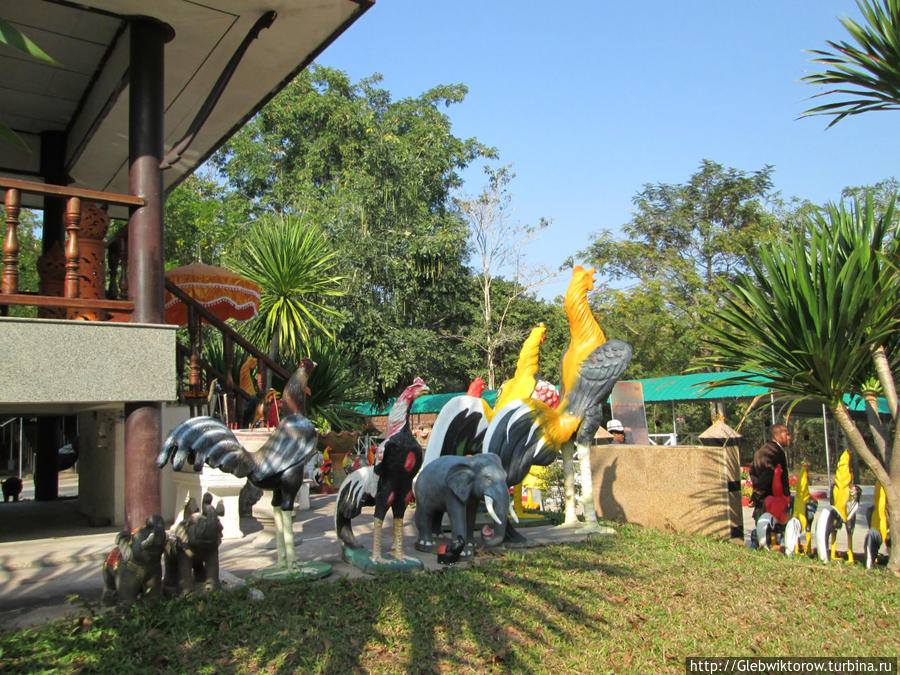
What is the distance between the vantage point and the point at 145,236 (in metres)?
5.69

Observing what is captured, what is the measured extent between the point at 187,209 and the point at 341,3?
17527 millimetres

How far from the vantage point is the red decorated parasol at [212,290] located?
1081 cm

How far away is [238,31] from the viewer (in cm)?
649

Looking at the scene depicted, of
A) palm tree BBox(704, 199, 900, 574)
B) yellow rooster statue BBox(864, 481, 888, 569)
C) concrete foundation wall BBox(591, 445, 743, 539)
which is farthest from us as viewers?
concrete foundation wall BBox(591, 445, 743, 539)

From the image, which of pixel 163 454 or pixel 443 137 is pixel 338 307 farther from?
pixel 163 454

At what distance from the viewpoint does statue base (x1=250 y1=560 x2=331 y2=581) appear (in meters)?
5.39

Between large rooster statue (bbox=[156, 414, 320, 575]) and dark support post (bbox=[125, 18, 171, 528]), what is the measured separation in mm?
478

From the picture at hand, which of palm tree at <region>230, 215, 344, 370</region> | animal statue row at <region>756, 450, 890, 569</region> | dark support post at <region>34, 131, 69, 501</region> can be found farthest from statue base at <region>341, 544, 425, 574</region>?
palm tree at <region>230, 215, 344, 370</region>

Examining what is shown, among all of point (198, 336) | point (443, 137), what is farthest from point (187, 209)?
point (198, 336)

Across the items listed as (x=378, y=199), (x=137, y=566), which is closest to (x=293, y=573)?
(x=137, y=566)

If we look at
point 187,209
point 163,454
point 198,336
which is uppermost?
point 187,209

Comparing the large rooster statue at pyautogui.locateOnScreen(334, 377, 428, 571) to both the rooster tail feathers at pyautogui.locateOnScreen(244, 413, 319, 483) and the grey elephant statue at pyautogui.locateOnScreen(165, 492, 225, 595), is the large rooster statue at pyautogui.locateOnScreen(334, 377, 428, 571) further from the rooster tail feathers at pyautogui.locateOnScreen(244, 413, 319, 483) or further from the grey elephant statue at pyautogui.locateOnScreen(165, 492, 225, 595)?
the grey elephant statue at pyautogui.locateOnScreen(165, 492, 225, 595)

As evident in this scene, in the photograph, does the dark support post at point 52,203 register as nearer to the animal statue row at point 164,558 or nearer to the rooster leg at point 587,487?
the animal statue row at point 164,558

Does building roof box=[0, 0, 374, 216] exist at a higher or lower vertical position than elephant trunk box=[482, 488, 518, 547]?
higher
